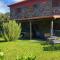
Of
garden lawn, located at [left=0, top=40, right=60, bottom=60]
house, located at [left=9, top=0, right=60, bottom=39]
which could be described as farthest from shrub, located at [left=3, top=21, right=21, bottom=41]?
garden lawn, located at [left=0, top=40, right=60, bottom=60]

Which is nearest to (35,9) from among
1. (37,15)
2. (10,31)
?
(37,15)

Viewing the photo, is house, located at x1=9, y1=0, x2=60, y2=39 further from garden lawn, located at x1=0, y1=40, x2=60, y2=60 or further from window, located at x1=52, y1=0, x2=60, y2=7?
garden lawn, located at x1=0, y1=40, x2=60, y2=60

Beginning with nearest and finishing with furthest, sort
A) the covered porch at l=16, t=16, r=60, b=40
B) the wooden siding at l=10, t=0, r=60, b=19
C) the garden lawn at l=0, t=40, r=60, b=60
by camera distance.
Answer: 1. the garden lawn at l=0, t=40, r=60, b=60
2. the covered porch at l=16, t=16, r=60, b=40
3. the wooden siding at l=10, t=0, r=60, b=19

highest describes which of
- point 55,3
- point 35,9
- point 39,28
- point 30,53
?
point 55,3

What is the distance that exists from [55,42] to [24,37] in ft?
36.3

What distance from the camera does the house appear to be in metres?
27.7

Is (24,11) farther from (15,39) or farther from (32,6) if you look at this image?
(15,39)

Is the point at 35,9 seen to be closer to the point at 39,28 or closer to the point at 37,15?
the point at 37,15

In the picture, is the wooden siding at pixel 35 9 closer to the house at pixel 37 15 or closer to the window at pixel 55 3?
the house at pixel 37 15

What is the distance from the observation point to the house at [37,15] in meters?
27.7

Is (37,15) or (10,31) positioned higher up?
(37,15)

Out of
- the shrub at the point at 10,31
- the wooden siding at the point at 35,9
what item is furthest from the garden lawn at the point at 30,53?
the wooden siding at the point at 35,9

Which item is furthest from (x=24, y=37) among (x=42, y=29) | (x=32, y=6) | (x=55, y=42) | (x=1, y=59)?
(x=1, y=59)

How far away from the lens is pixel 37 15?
30781 millimetres
